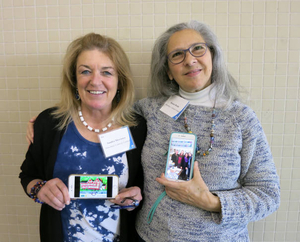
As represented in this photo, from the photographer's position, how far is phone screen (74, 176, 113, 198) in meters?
0.98

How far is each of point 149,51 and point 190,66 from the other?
1.38 feet

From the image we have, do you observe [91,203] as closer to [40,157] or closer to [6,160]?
[40,157]

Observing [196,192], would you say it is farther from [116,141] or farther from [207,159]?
[116,141]

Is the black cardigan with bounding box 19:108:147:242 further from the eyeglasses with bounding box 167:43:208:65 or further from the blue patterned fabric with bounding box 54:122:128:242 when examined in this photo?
the eyeglasses with bounding box 167:43:208:65

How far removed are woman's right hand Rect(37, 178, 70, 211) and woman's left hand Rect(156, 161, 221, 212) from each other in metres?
0.42

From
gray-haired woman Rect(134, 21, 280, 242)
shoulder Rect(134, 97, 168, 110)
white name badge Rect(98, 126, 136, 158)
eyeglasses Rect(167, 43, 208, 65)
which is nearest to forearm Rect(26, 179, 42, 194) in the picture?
white name badge Rect(98, 126, 136, 158)

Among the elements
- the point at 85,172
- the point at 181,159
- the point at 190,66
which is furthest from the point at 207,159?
the point at 85,172

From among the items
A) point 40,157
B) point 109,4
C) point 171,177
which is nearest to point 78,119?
point 40,157

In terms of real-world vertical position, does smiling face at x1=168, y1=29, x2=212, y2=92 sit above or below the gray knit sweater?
above

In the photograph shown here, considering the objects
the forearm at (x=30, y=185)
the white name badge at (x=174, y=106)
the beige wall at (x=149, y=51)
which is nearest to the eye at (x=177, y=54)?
the white name badge at (x=174, y=106)

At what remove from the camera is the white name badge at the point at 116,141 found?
43.5 inches

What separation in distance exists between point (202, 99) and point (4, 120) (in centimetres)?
129

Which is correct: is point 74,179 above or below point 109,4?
below

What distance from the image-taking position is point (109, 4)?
133cm
